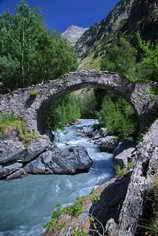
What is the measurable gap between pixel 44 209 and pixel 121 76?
8659 mm

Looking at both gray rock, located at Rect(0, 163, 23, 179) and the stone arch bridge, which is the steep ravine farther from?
the stone arch bridge

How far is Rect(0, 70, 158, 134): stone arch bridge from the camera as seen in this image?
13.7 m

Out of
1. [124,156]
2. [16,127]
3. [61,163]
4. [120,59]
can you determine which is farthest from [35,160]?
[120,59]

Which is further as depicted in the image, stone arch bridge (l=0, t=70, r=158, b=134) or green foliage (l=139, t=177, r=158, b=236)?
stone arch bridge (l=0, t=70, r=158, b=134)

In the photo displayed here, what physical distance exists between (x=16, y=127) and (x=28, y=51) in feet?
26.1

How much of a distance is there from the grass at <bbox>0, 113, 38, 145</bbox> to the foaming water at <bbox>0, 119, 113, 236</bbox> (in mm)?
2541

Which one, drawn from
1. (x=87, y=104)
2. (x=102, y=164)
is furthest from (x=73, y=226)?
(x=87, y=104)

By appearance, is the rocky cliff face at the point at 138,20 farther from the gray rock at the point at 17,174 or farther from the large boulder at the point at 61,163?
the gray rock at the point at 17,174

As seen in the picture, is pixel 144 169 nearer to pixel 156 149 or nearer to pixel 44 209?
pixel 156 149

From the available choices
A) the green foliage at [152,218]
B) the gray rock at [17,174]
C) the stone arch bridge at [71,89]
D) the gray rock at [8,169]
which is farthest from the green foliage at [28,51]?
the green foliage at [152,218]

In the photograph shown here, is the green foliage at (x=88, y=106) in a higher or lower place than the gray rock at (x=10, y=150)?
higher

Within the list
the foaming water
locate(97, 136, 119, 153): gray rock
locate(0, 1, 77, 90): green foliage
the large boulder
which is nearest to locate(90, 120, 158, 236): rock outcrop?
the foaming water

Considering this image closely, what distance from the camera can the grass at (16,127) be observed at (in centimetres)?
1309

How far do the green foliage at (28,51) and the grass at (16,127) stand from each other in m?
5.71
